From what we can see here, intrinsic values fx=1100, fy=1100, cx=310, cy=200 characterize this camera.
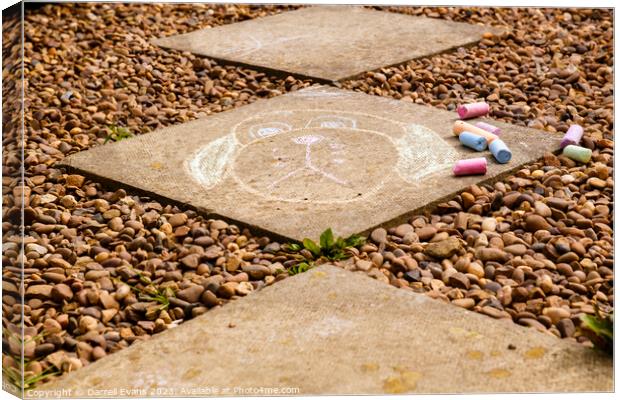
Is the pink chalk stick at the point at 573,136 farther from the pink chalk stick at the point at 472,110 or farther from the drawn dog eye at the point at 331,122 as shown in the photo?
the drawn dog eye at the point at 331,122

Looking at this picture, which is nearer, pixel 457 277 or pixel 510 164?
pixel 457 277

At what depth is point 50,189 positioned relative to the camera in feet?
15.3

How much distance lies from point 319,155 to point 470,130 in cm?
72

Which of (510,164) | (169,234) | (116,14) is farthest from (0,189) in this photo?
(116,14)

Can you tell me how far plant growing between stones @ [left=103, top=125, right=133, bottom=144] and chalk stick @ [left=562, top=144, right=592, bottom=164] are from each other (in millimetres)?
2054

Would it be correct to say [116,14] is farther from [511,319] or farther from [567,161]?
[511,319]

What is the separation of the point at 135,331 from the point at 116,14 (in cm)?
437

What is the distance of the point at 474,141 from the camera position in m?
4.85

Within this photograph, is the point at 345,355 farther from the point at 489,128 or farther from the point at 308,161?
the point at 489,128

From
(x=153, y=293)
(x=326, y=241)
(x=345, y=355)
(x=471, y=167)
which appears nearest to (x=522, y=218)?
(x=471, y=167)

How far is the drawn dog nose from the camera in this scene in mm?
5016

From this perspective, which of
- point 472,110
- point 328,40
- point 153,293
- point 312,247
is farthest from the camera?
point 328,40

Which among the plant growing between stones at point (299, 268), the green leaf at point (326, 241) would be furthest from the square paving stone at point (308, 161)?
the plant growing between stones at point (299, 268)

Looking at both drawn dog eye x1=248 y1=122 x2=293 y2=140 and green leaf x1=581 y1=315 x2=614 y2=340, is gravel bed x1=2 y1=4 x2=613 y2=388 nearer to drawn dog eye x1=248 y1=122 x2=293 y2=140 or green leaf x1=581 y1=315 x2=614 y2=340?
green leaf x1=581 y1=315 x2=614 y2=340
